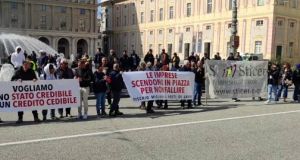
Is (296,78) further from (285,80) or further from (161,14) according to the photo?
(161,14)

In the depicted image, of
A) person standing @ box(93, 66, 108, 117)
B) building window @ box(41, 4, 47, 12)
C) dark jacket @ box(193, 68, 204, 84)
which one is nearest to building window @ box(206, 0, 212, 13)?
building window @ box(41, 4, 47, 12)

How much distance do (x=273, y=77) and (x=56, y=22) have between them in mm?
87959

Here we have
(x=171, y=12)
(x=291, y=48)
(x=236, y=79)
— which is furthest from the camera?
(x=171, y=12)

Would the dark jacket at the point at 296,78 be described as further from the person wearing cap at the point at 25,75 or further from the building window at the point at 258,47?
the building window at the point at 258,47

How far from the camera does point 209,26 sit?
65250 millimetres

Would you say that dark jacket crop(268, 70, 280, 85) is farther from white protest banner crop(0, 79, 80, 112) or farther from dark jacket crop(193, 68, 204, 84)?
white protest banner crop(0, 79, 80, 112)

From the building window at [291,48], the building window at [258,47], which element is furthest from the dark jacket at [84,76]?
the building window at [291,48]

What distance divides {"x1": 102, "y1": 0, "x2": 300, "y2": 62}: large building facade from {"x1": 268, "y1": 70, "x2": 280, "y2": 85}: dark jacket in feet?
113

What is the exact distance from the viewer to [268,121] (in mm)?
11469

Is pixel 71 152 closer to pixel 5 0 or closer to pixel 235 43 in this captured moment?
pixel 235 43

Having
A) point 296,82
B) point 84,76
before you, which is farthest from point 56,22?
point 84,76

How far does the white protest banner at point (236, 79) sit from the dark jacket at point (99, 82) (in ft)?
17.6

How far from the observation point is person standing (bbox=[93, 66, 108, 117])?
494 inches

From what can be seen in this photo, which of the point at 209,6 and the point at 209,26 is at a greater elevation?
the point at 209,6
